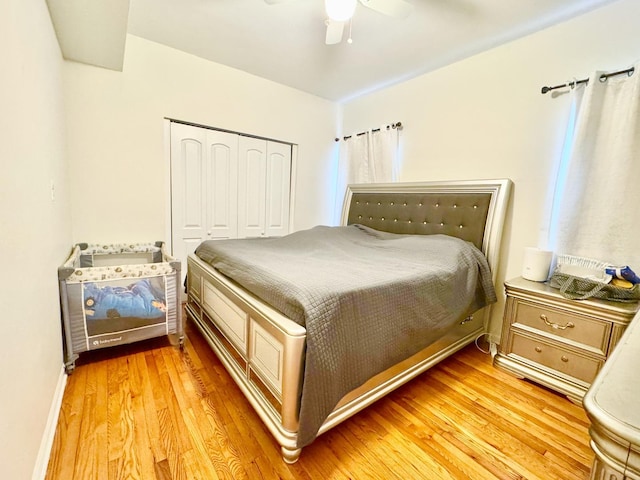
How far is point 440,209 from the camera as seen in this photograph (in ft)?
8.72

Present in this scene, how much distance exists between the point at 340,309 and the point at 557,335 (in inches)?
62.6

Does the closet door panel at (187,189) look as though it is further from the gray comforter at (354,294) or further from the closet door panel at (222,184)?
the gray comforter at (354,294)

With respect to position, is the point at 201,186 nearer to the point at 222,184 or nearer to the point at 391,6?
the point at 222,184

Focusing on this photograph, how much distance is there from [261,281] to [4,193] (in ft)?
3.23

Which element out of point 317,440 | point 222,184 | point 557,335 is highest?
point 222,184

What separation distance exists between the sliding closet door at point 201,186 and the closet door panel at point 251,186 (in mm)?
75

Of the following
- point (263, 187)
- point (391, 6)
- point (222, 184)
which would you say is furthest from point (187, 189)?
point (391, 6)

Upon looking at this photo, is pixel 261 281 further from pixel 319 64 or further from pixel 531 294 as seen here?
A: pixel 319 64

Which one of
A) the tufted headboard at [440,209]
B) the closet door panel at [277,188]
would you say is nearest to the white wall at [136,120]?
the closet door panel at [277,188]

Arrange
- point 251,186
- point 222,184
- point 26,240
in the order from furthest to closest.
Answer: point 251,186
point 222,184
point 26,240

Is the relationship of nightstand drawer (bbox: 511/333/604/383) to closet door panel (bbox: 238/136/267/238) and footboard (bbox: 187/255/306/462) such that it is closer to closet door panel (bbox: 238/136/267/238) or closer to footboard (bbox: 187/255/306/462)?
footboard (bbox: 187/255/306/462)

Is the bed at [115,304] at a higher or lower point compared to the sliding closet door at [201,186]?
lower

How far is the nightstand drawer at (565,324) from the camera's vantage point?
1.66 m

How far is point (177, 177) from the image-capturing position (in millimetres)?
2871
